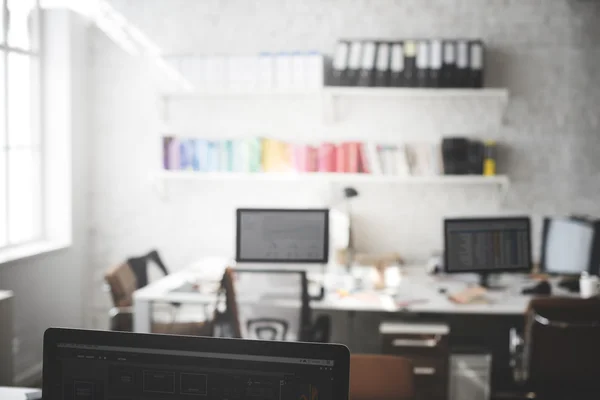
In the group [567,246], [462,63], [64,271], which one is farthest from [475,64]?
[64,271]

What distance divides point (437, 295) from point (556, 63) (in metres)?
2.32

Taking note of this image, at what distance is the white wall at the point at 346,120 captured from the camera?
484cm

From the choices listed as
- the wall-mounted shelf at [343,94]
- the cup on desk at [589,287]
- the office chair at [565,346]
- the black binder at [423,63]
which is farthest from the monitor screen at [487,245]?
the black binder at [423,63]

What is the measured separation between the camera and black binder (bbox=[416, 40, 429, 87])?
15.1ft

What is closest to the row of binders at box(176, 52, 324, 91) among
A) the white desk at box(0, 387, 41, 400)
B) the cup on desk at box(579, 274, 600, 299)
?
the cup on desk at box(579, 274, 600, 299)

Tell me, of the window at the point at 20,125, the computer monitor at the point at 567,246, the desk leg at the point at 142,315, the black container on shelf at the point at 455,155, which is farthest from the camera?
the black container on shelf at the point at 455,155

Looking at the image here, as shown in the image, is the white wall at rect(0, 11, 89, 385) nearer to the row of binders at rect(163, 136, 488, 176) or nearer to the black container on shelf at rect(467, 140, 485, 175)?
the row of binders at rect(163, 136, 488, 176)

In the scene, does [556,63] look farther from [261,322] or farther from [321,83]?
[261,322]

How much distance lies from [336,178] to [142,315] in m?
1.91

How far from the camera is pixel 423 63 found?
4621 millimetres

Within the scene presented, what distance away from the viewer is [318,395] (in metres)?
1.04

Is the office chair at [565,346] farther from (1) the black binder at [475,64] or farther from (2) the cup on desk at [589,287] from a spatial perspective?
(1) the black binder at [475,64]

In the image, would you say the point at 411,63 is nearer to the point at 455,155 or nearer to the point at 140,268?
the point at 455,155

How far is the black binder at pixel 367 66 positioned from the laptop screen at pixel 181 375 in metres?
3.87
